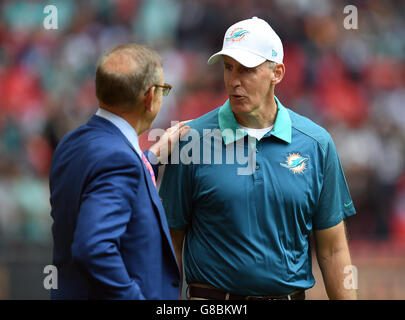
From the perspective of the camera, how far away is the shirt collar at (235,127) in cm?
342

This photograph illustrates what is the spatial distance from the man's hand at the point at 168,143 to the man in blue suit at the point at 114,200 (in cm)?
54

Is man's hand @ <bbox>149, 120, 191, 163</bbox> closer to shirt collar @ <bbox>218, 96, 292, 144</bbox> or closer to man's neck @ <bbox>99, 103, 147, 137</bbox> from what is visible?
shirt collar @ <bbox>218, 96, 292, 144</bbox>

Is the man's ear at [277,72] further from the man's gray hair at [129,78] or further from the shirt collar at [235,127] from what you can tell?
the man's gray hair at [129,78]

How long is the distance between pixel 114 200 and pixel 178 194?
94 cm

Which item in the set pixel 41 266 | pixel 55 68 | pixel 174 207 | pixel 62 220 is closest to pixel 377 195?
pixel 41 266

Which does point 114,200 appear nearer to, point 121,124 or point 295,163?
point 121,124

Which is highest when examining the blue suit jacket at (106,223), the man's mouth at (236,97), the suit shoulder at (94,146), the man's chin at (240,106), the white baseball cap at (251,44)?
the white baseball cap at (251,44)

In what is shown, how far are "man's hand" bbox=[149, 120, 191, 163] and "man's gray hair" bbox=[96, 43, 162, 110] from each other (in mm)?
679

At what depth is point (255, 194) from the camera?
3322 millimetres

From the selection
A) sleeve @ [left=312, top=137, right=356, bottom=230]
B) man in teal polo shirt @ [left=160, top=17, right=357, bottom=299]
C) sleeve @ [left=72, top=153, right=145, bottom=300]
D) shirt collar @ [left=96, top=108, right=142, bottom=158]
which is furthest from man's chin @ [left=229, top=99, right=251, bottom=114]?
sleeve @ [left=72, top=153, right=145, bottom=300]

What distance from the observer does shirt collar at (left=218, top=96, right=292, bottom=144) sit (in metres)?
3.42

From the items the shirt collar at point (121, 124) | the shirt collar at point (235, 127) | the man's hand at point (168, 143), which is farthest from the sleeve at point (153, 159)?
the shirt collar at point (121, 124)

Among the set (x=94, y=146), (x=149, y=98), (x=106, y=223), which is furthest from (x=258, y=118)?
(x=106, y=223)

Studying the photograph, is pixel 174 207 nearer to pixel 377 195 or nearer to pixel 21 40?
pixel 377 195
